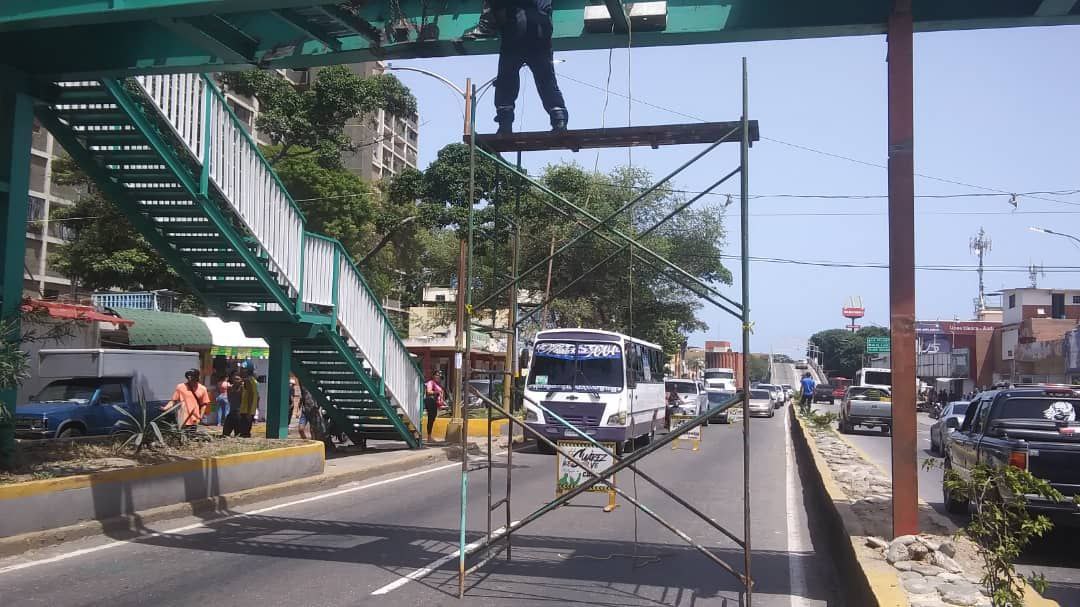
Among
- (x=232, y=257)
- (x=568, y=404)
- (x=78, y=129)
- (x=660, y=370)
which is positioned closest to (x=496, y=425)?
(x=568, y=404)

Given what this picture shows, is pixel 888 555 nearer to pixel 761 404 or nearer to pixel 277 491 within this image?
pixel 277 491

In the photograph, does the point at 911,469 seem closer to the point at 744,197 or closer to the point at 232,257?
the point at 744,197

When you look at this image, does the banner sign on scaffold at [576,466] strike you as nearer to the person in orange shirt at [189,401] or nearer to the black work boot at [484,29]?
the black work boot at [484,29]

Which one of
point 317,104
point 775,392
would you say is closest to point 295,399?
point 317,104

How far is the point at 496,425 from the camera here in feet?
83.8

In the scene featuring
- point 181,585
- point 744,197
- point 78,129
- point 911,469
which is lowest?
point 181,585

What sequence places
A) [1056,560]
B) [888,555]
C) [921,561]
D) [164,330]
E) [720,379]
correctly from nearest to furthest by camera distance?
[921,561], [888,555], [1056,560], [164,330], [720,379]

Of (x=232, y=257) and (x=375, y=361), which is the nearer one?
(x=232, y=257)

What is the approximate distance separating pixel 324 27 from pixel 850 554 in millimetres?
7471

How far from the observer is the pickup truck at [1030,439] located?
30.1 ft

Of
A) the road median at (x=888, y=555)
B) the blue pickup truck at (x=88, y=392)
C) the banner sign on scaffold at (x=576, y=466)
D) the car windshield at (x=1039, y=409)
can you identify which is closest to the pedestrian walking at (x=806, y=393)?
the road median at (x=888, y=555)

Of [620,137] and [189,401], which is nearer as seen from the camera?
[620,137]

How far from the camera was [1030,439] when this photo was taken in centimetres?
959

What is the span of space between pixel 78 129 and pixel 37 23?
3377mm
